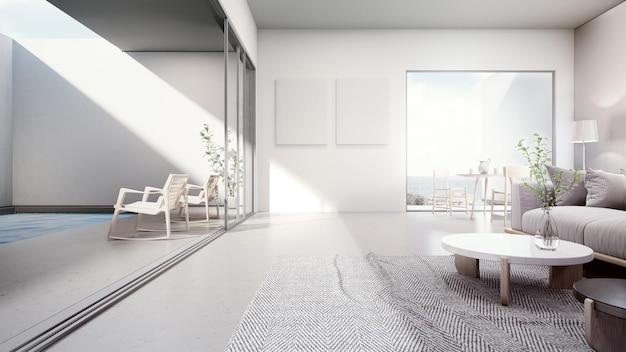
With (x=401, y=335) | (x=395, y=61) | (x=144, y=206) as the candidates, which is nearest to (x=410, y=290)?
(x=401, y=335)

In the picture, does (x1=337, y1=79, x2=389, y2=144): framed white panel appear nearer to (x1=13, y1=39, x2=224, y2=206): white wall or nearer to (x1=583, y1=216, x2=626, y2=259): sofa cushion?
(x1=13, y1=39, x2=224, y2=206): white wall

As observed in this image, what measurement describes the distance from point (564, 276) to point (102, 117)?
26.3 ft

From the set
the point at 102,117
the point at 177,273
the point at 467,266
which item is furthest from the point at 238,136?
the point at 467,266

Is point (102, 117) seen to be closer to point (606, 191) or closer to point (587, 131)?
point (606, 191)

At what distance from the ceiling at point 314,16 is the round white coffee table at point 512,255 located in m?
4.77

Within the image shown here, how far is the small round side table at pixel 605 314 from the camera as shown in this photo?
4.38 ft

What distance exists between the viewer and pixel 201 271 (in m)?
2.80

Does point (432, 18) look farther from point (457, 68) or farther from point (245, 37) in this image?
point (245, 37)

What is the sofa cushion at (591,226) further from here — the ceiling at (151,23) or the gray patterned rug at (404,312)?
the ceiling at (151,23)

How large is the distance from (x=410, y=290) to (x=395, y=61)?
18.8 feet

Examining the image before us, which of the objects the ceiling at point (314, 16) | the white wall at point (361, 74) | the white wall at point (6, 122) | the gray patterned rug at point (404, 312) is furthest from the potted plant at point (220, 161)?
the white wall at point (6, 122)

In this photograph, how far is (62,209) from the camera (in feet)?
23.1

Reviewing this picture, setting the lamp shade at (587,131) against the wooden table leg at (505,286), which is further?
the lamp shade at (587,131)

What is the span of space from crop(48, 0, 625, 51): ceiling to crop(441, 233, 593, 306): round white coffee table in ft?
15.6
